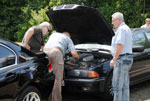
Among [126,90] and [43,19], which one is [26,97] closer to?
[126,90]

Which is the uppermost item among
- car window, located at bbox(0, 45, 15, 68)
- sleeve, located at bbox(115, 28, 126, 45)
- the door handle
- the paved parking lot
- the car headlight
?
sleeve, located at bbox(115, 28, 126, 45)

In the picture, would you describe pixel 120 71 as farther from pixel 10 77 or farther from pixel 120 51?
pixel 10 77

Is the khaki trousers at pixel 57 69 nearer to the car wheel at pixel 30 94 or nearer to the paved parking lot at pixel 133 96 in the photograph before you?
the car wheel at pixel 30 94

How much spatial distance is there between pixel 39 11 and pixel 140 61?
1213cm

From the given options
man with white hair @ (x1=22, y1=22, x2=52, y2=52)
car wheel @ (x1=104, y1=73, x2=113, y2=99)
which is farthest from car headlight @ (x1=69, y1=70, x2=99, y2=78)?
man with white hair @ (x1=22, y1=22, x2=52, y2=52)

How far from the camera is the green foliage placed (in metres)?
17.5

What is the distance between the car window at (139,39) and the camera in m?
6.37

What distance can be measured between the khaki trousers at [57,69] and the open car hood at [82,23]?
103cm

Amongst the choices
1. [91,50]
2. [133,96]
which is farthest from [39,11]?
[133,96]

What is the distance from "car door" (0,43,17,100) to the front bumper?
5.17ft

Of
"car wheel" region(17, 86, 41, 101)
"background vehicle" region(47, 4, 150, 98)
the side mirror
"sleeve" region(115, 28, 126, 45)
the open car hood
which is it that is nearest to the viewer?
"car wheel" region(17, 86, 41, 101)

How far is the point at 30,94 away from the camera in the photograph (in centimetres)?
420

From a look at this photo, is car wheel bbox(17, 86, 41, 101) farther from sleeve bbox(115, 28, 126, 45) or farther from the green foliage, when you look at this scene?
the green foliage

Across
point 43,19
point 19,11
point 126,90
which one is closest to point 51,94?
point 126,90
